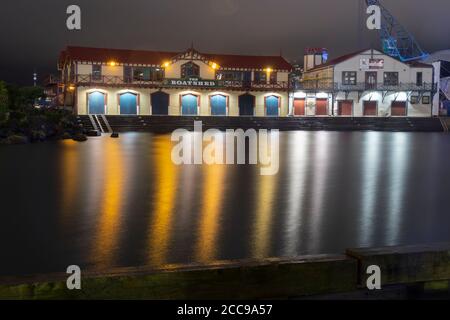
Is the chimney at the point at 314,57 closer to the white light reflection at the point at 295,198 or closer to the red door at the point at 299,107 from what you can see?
the red door at the point at 299,107

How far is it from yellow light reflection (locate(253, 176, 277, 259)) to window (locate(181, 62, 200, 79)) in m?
37.8

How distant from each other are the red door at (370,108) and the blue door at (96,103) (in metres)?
28.2

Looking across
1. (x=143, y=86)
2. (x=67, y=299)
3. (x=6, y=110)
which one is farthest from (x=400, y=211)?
(x=143, y=86)

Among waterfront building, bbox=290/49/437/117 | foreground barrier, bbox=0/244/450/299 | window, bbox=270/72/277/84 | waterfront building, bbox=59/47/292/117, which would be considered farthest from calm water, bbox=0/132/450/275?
waterfront building, bbox=290/49/437/117

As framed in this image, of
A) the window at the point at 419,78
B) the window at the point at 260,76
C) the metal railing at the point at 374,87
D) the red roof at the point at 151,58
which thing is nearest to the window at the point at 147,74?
the red roof at the point at 151,58

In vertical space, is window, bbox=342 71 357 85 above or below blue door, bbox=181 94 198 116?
above

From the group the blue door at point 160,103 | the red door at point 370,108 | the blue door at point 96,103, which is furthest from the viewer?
the red door at point 370,108

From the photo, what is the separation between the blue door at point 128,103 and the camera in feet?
168

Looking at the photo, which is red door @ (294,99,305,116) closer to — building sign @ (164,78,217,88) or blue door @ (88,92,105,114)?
building sign @ (164,78,217,88)

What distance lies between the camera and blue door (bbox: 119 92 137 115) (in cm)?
5119

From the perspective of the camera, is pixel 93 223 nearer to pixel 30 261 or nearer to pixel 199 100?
pixel 30 261

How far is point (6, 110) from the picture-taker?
32719 millimetres

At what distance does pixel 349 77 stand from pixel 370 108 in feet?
14.0
